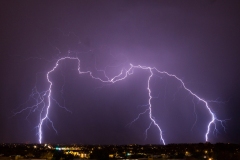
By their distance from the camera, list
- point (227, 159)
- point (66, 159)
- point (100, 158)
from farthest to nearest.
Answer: point (100, 158) → point (66, 159) → point (227, 159)

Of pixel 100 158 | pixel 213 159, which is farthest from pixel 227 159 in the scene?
pixel 100 158

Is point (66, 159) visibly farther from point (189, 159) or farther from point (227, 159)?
point (227, 159)

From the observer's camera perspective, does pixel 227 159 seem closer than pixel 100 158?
Yes

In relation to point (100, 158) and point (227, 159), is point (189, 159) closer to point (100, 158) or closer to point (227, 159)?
point (227, 159)

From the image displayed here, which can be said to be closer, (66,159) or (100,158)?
(66,159)

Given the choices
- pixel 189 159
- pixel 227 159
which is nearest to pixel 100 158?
pixel 189 159

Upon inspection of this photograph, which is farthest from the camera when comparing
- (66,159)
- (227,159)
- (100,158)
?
(100,158)

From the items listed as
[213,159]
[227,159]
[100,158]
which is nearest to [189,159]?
[213,159]

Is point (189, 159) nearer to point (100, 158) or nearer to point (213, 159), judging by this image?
point (213, 159)
